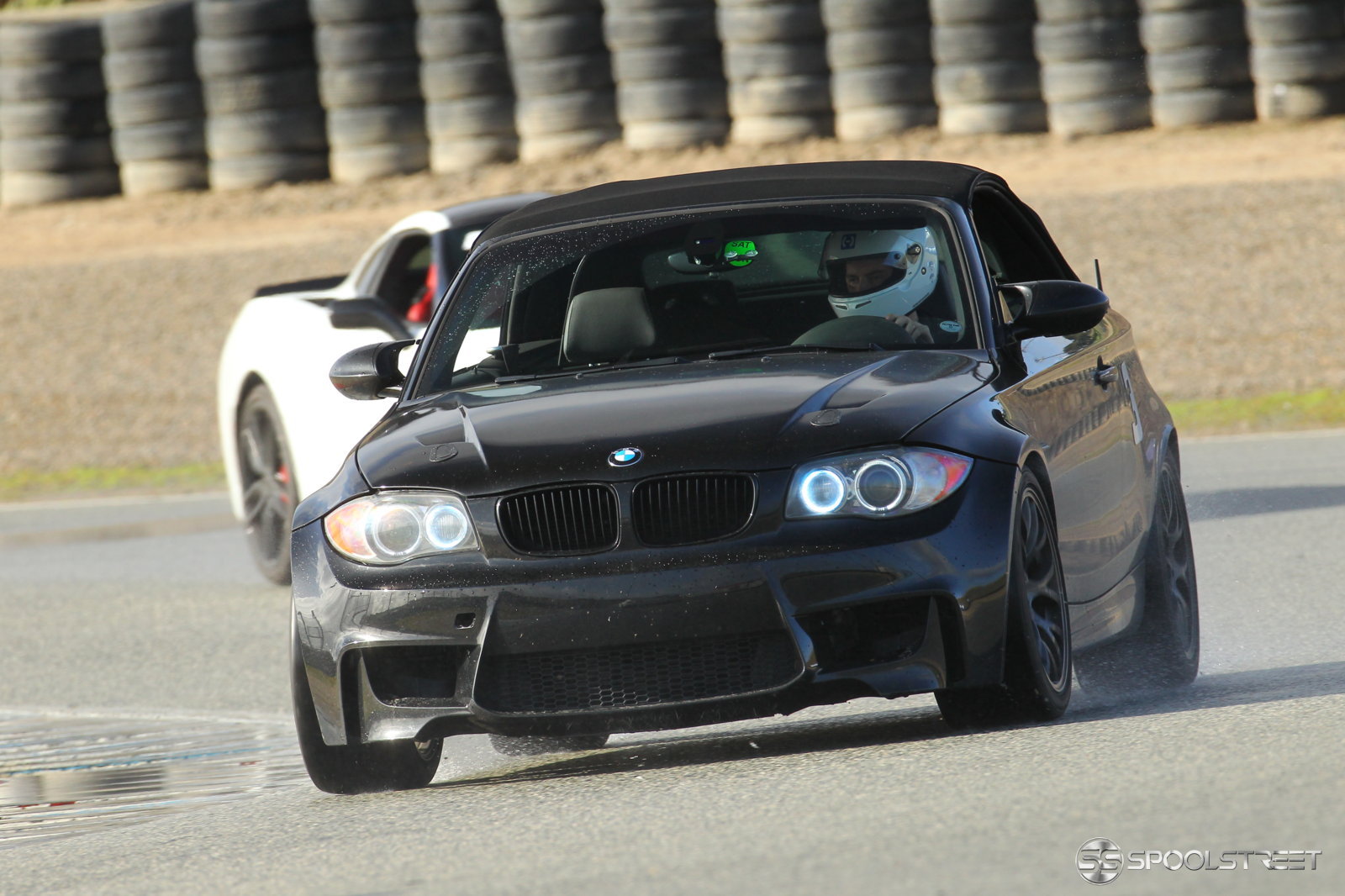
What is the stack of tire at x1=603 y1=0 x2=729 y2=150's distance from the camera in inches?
964

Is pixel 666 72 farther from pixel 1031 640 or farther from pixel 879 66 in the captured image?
pixel 1031 640

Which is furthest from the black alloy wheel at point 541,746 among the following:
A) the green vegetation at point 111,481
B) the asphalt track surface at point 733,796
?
the green vegetation at point 111,481

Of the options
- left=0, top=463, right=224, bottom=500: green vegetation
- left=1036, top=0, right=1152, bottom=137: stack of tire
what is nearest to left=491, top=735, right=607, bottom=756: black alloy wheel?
left=0, top=463, right=224, bottom=500: green vegetation

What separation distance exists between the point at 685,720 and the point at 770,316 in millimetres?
1567

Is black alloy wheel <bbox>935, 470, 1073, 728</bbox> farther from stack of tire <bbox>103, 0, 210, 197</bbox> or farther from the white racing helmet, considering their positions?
stack of tire <bbox>103, 0, 210, 197</bbox>

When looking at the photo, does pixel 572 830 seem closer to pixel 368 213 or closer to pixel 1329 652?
pixel 1329 652

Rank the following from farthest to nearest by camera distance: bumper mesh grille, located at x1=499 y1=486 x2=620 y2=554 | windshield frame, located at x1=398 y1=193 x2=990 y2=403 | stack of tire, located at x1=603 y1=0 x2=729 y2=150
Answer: stack of tire, located at x1=603 y1=0 x2=729 y2=150, windshield frame, located at x1=398 y1=193 x2=990 y2=403, bumper mesh grille, located at x1=499 y1=486 x2=620 y2=554

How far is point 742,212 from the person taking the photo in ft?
22.4

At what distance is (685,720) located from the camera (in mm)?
5391

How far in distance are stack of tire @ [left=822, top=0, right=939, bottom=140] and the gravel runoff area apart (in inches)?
9.6

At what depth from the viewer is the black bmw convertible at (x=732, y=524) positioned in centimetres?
535

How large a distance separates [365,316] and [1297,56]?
622 inches

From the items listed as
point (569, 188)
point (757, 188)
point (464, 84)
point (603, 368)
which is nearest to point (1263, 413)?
point (569, 188)

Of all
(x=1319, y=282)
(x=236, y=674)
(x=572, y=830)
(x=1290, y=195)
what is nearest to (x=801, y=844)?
(x=572, y=830)
